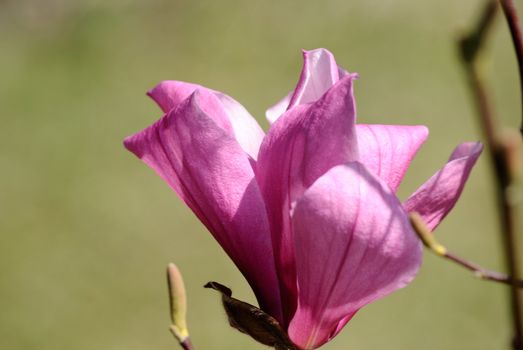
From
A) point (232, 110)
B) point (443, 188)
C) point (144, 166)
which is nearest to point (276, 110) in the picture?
point (232, 110)

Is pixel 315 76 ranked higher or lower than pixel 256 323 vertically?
higher

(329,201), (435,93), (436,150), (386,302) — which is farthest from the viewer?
(435,93)

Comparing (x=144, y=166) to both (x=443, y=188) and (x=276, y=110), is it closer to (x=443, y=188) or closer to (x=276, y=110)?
(x=276, y=110)

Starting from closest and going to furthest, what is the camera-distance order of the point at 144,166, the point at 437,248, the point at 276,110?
the point at 437,248
the point at 276,110
the point at 144,166

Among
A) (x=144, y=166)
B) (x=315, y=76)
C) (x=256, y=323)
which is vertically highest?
(x=315, y=76)

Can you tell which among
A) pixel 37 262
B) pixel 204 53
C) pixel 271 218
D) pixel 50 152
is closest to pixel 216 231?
pixel 271 218

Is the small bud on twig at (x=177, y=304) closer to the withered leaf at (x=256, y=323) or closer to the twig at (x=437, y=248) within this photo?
the withered leaf at (x=256, y=323)

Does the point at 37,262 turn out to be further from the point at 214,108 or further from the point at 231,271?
the point at 214,108
